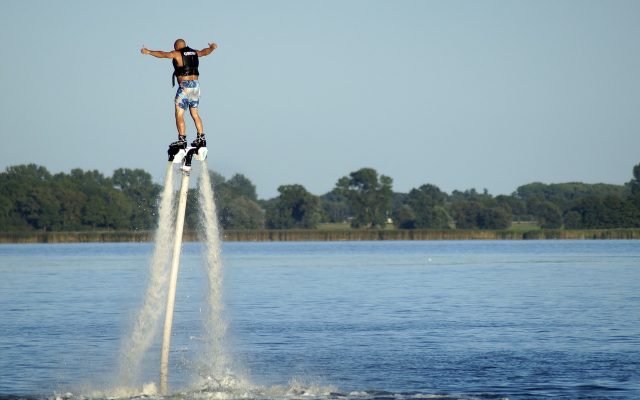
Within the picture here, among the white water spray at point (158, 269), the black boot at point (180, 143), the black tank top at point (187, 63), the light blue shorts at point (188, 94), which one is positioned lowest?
the white water spray at point (158, 269)

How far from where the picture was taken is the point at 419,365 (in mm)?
32656

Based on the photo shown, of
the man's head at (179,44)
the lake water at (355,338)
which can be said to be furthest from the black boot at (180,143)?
the lake water at (355,338)

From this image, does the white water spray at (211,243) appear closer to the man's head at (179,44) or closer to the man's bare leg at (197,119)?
the man's bare leg at (197,119)

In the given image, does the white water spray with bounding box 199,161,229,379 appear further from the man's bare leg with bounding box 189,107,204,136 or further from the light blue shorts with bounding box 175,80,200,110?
the light blue shorts with bounding box 175,80,200,110

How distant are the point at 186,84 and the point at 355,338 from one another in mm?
18148

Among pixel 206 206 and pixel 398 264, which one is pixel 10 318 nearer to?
pixel 206 206

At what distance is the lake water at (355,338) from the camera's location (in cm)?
2903

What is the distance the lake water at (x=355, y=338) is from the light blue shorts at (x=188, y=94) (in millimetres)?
7781

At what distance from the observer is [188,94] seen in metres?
23.5

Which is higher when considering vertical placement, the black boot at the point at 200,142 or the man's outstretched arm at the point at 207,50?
the man's outstretched arm at the point at 207,50

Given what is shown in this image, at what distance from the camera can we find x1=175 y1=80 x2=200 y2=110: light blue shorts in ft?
76.8

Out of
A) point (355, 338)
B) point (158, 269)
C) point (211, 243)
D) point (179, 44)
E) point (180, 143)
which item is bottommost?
point (355, 338)

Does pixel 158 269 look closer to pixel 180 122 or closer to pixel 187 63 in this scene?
pixel 180 122

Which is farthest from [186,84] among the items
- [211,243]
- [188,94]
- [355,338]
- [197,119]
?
[355,338]
